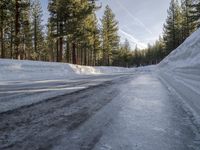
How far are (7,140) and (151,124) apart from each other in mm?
2052

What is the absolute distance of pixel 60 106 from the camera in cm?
484

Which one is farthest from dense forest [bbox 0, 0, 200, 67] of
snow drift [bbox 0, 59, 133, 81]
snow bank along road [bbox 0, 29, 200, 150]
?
snow bank along road [bbox 0, 29, 200, 150]

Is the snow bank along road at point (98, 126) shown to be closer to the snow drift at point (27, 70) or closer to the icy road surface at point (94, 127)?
the icy road surface at point (94, 127)

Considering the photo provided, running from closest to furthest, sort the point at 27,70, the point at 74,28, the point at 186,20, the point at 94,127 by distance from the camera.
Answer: the point at 94,127 → the point at 27,70 → the point at 74,28 → the point at 186,20

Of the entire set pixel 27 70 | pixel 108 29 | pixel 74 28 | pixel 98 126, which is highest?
pixel 108 29

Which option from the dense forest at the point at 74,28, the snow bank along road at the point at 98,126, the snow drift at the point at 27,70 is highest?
the dense forest at the point at 74,28

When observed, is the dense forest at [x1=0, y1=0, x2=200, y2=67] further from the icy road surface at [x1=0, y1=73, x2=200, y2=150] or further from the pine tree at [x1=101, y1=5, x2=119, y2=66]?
the icy road surface at [x1=0, y1=73, x2=200, y2=150]

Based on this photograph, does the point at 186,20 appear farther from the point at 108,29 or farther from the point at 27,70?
the point at 27,70

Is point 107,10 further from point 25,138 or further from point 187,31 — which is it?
point 25,138

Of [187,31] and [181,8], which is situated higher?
[181,8]

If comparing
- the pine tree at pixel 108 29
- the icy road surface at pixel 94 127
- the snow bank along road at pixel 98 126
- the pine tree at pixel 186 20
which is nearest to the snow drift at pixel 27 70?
the snow bank along road at pixel 98 126

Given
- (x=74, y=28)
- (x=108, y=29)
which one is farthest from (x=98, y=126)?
(x=108, y=29)

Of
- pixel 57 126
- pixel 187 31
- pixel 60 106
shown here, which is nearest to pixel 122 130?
pixel 57 126

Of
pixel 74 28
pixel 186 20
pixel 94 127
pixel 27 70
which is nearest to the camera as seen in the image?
pixel 94 127
